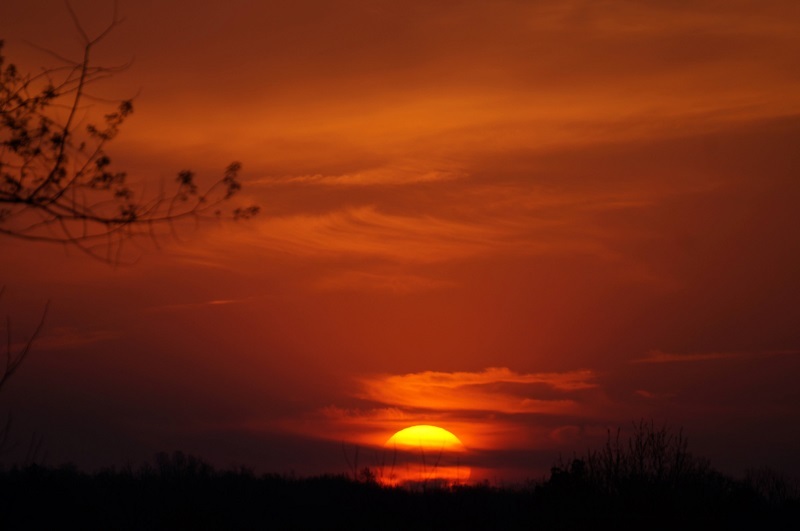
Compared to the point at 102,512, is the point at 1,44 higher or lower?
higher

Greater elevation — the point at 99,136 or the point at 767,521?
the point at 99,136

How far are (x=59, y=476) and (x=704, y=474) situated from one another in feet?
48.5

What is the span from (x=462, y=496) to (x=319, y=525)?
3303mm

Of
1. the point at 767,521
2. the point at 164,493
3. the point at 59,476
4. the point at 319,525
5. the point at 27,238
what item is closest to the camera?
the point at 27,238

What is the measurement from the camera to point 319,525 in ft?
57.3

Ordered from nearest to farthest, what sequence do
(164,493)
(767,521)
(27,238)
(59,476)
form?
(27,238) → (767,521) → (164,493) → (59,476)

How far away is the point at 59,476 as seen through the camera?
21.7 metres

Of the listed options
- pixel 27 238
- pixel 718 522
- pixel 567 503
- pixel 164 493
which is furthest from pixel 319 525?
pixel 27 238

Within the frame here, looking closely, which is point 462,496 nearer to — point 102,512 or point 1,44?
point 102,512

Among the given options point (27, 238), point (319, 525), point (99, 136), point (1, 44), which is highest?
point (1, 44)

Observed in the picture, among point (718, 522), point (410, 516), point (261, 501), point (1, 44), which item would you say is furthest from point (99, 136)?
point (261, 501)

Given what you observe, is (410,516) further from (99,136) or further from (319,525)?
(99,136)

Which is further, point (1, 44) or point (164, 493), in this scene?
point (164, 493)

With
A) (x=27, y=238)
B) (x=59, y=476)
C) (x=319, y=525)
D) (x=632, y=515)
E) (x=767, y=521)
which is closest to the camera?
(x=27, y=238)
